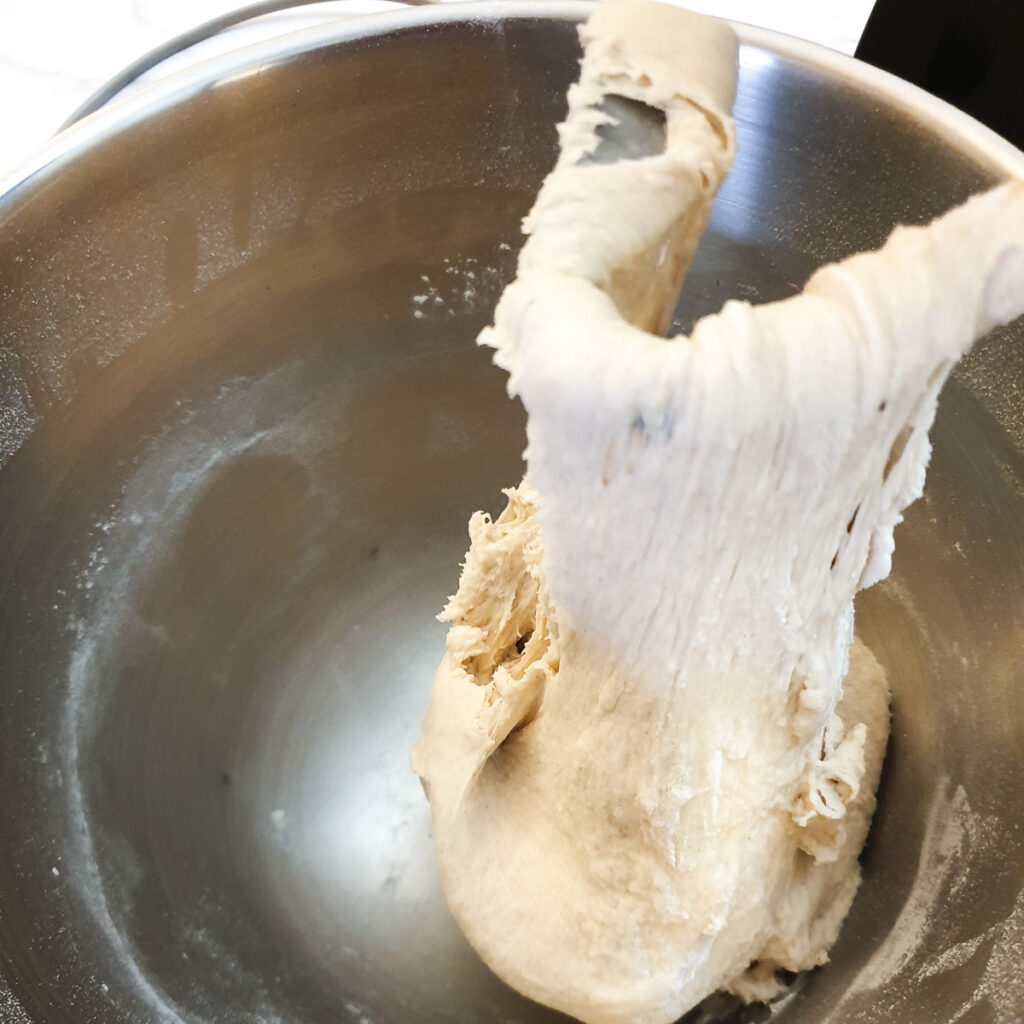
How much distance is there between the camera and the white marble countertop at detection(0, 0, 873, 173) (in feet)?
2.88

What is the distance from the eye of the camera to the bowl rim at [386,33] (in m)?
0.52

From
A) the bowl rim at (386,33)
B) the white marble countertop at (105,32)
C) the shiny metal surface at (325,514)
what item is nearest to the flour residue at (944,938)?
the shiny metal surface at (325,514)

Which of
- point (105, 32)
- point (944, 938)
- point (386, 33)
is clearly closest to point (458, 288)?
point (386, 33)

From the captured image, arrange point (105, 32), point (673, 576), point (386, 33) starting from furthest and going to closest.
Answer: point (105, 32), point (386, 33), point (673, 576)

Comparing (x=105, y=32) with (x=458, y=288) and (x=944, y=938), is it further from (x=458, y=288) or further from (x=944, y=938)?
(x=944, y=938)

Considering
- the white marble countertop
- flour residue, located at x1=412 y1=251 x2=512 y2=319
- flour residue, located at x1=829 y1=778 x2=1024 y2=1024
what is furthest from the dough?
the white marble countertop

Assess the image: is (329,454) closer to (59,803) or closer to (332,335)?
(332,335)

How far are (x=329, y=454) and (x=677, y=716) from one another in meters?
0.37

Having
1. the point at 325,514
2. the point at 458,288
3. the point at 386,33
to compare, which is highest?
the point at 386,33

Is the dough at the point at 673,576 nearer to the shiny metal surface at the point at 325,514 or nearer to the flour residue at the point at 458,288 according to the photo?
the shiny metal surface at the point at 325,514

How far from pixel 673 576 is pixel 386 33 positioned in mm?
438

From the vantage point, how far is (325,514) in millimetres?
671

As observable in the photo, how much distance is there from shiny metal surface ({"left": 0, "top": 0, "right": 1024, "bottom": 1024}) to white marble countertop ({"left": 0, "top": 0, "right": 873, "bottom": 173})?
0.36 m

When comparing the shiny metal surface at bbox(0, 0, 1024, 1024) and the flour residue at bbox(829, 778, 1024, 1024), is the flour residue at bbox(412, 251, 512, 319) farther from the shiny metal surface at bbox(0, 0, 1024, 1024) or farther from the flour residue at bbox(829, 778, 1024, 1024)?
the flour residue at bbox(829, 778, 1024, 1024)
